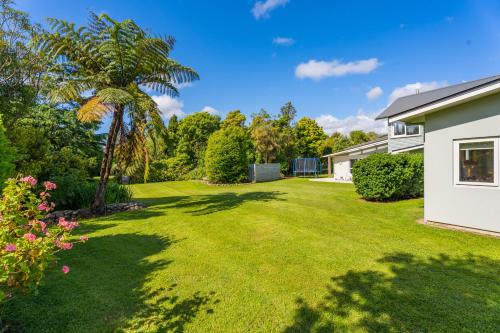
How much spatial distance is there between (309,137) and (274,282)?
108 ft

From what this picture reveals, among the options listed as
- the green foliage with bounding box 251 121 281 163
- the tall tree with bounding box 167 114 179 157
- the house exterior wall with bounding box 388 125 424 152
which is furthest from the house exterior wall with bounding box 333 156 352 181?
the tall tree with bounding box 167 114 179 157

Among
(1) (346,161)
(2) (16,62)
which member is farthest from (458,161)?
(1) (346,161)

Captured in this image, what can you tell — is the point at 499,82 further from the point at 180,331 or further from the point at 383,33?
the point at 383,33

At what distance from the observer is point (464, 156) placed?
228 inches

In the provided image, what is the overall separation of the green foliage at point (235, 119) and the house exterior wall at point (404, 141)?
20810 millimetres

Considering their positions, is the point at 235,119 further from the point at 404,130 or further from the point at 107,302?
the point at 107,302

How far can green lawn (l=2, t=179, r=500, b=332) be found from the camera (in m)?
2.67

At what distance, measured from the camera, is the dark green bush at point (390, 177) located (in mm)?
9414

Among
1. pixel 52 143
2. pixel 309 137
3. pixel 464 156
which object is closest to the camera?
pixel 464 156

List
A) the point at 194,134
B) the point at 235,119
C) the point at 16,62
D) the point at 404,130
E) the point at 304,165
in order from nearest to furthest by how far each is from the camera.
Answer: the point at 16,62, the point at 404,130, the point at 304,165, the point at 194,134, the point at 235,119

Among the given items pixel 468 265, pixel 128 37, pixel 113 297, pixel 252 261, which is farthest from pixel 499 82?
pixel 128 37

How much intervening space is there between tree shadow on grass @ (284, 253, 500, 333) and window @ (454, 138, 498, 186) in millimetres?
2292

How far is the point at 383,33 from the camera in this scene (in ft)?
46.2

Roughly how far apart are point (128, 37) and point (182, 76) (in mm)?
2152
